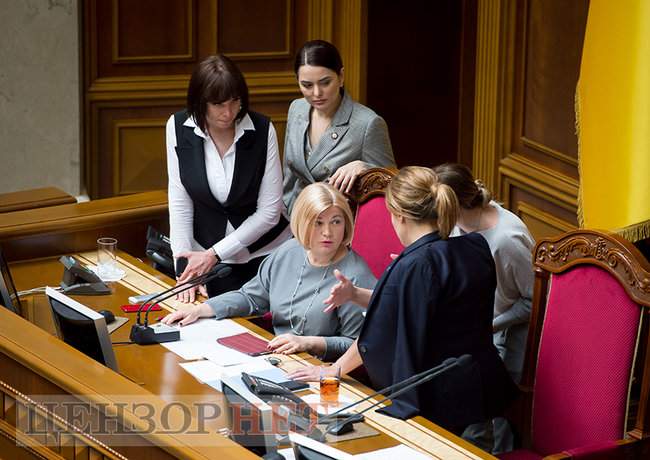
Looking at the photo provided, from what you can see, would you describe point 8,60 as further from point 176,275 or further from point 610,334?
point 610,334

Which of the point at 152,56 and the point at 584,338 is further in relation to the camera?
the point at 152,56

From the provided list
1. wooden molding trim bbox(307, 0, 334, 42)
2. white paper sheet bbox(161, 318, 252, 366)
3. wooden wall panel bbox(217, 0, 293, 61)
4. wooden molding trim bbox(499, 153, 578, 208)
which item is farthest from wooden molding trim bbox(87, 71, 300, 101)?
→ white paper sheet bbox(161, 318, 252, 366)

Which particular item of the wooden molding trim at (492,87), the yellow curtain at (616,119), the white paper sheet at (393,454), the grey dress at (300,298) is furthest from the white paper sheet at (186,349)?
the wooden molding trim at (492,87)

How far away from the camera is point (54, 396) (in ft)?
9.77

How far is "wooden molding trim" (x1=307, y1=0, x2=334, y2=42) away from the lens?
632 cm

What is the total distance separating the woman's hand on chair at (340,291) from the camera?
3404mm

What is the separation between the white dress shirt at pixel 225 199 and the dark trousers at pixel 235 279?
0.03 metres

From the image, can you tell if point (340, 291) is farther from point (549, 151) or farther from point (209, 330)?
point (549, 151)

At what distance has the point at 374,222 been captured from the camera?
426 cm

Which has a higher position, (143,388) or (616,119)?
(616,119)

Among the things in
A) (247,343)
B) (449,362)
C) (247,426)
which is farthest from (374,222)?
(247,426)

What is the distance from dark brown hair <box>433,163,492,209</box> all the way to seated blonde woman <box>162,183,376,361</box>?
0.32 meters

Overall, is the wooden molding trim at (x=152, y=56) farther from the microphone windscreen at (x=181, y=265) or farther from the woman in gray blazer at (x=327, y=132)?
the microphone windscreen at (x=181, y=265)

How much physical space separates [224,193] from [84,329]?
43.4 inches
